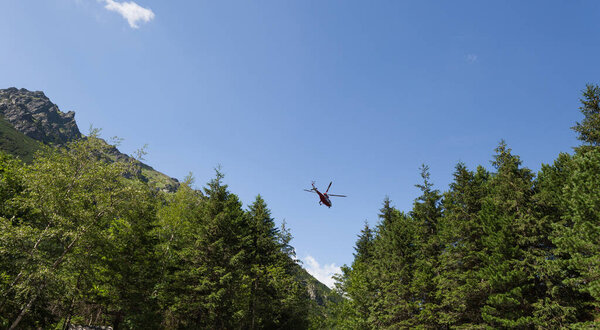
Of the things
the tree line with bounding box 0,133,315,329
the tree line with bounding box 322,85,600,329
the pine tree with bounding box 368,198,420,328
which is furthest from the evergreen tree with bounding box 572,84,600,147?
the tree line with bounding box 0,133,315,329

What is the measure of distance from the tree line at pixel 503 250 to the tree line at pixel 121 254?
13313mm

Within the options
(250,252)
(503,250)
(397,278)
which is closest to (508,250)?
(503,250)

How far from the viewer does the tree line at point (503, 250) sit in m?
16.8

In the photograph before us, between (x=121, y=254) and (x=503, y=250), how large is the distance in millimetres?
29543

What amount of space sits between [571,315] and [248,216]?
94.8ft

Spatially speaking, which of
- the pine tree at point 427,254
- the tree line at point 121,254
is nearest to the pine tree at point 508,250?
the pine tree at point 427,254

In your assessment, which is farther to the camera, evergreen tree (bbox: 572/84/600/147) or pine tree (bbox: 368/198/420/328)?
pine tree (bbox: 368/198/420/328)

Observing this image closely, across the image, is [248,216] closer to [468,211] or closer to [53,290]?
[53,290]

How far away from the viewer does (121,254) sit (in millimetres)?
22312

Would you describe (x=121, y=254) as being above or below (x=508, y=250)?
below

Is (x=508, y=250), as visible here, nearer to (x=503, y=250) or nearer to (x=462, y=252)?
(x=503, y=250)

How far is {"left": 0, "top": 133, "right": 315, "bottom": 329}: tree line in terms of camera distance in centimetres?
1677

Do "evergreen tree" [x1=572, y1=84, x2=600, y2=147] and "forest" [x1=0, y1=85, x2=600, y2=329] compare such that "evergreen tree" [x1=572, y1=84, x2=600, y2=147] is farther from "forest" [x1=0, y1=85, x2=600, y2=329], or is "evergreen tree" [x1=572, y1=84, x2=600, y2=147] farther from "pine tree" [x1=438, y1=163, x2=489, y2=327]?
"pine tree" [x1=438, y1=163, x2=489, y2=327]

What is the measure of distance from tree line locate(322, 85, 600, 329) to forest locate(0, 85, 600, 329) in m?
0.10
